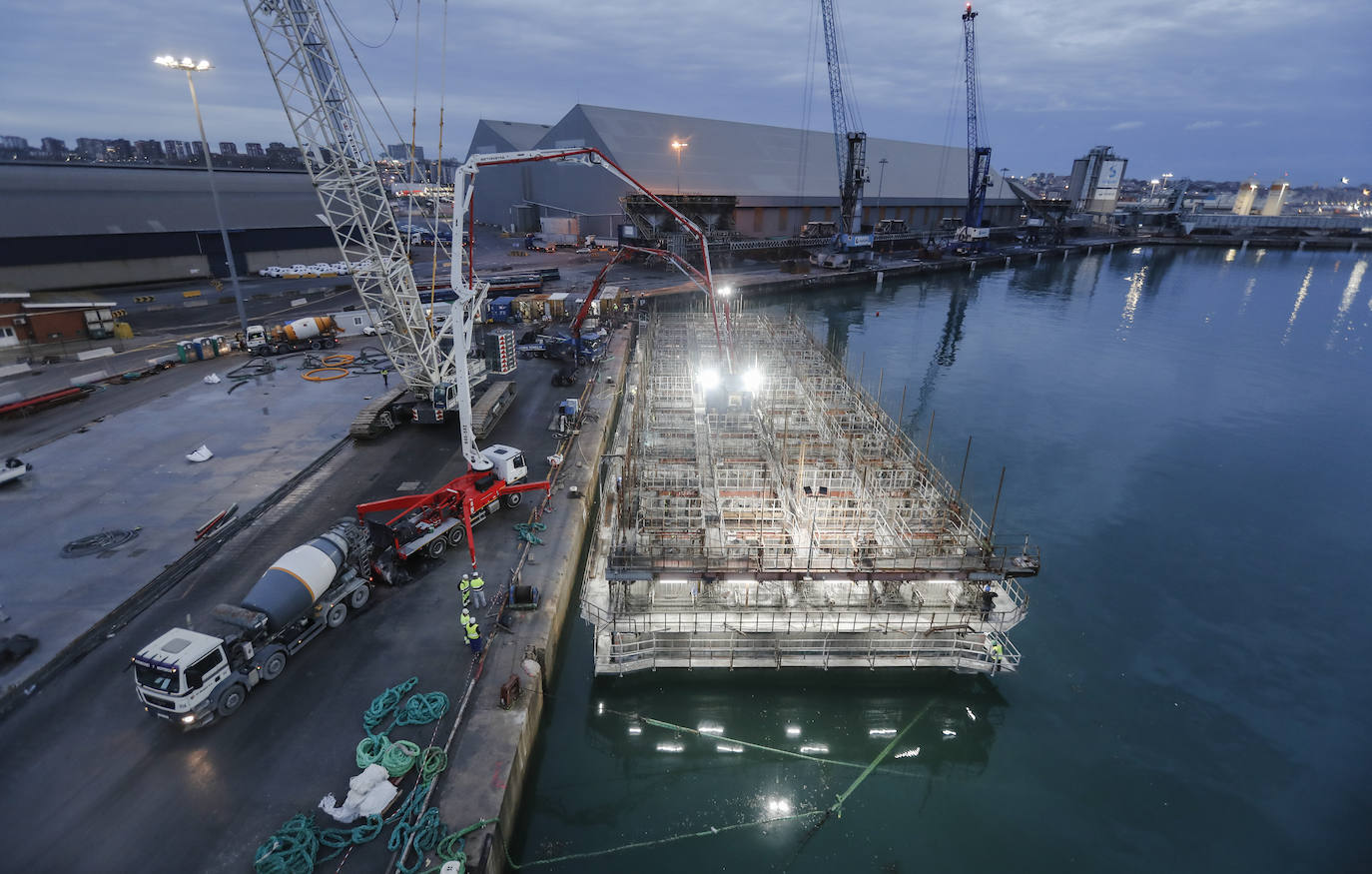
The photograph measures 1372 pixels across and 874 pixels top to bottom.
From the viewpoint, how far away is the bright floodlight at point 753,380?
39528mm

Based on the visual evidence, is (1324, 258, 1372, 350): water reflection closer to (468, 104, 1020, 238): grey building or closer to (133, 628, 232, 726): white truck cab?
(468, 104, 1020, 238): grey building

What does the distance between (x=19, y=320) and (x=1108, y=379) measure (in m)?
90.6

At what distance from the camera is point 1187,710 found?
20781 millimetres

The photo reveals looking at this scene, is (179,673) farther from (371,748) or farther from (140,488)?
(140,488)

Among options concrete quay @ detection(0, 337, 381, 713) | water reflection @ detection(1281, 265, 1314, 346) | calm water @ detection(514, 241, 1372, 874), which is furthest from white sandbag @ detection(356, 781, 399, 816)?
water reflection @ detection(1281, 265, 1314, 346)

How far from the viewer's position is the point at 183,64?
40375 mm

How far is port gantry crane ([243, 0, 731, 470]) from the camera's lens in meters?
28.2

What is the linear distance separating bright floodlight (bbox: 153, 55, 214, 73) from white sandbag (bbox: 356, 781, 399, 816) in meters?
49.0

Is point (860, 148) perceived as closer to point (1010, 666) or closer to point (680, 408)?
point (680, 408)

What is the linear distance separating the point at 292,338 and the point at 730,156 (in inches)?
3748

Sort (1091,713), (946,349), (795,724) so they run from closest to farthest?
1. (795,724)
2. (1091,713)
3. (946,349)

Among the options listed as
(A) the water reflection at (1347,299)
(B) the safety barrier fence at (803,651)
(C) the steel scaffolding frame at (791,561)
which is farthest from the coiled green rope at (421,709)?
(A) the water reflection at (1347,299)

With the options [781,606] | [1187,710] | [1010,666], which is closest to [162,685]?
[781,606]

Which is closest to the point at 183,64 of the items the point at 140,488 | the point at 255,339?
the point at 255,339
